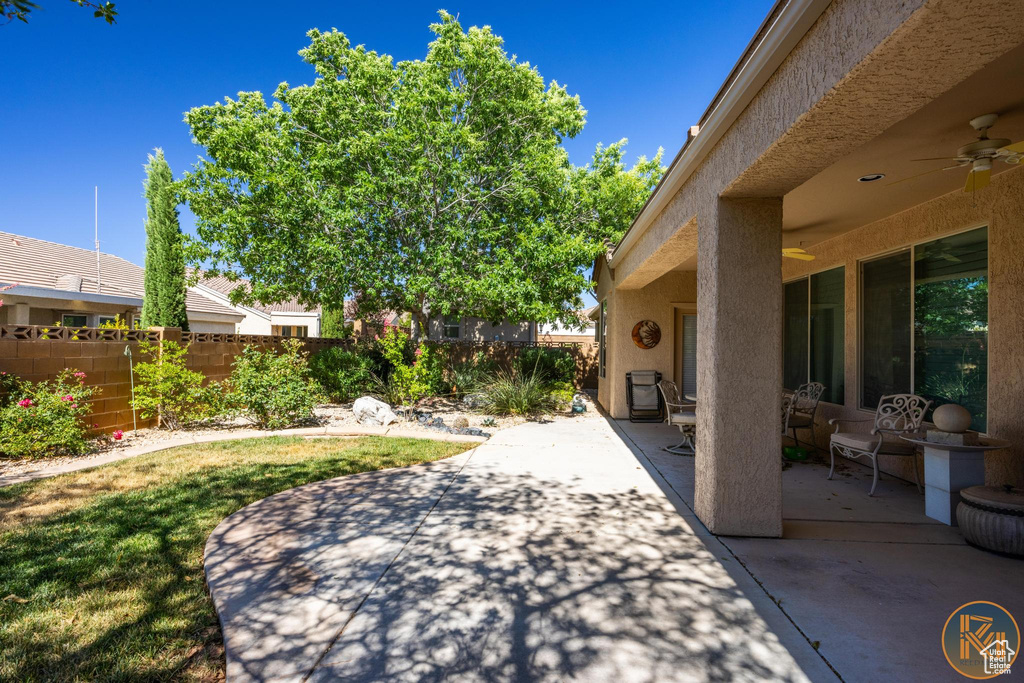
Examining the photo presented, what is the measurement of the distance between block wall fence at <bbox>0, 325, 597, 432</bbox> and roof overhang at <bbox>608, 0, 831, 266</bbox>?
7603mm

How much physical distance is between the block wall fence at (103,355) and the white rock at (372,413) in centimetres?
252

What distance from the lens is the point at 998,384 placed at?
4477 millimetres

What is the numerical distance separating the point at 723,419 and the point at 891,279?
3845 millimetres

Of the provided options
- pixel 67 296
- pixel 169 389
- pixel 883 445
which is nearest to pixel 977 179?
→ pixel 883 445

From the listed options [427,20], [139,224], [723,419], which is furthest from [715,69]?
[139,224]

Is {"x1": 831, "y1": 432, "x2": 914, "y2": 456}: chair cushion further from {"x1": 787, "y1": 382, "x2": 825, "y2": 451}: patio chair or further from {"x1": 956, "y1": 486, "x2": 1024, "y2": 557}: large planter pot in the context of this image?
{"x1": 787, "y1": 382, "x2": 825, "y2": 451}: patio chair

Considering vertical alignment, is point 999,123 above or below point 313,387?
above

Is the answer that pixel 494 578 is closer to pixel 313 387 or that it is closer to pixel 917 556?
pixel 917 556

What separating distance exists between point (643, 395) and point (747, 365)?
6.33 metres

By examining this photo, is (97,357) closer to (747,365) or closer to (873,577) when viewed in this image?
(747,365)

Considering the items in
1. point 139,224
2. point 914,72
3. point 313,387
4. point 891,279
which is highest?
point 139,224

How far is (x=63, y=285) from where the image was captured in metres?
13.2

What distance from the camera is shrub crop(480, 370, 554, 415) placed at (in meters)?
10.5

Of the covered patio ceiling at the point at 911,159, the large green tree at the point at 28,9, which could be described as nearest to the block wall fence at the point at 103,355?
the large green tree at the point at 28,9
